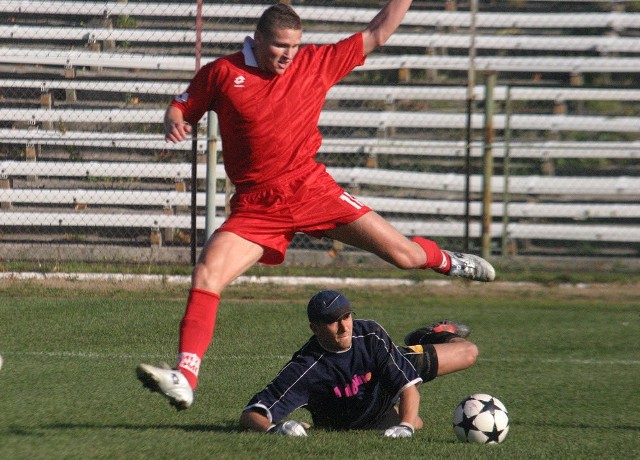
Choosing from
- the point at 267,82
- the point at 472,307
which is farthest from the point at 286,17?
the point at 472,307

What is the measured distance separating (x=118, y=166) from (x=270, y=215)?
406 inches

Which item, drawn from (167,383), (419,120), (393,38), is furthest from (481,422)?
(393,38)

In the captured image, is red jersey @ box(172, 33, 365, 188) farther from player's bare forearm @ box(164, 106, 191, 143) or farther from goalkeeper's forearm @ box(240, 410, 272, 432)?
goalkeeper's forearm @ box(240, 410, 272, 432)

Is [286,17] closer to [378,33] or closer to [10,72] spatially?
[378,33]

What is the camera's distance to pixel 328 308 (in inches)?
220

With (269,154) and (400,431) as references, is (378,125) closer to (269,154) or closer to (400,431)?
(269,154)

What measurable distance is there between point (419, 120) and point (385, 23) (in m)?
10.7

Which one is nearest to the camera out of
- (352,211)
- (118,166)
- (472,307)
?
(352,211)

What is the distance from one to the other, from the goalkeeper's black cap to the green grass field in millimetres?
624

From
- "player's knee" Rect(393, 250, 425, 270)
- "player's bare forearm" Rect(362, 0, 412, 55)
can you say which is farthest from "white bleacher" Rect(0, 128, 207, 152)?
"player's knee" Rect(393, 250, 425, 270)

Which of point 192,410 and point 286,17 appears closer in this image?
point 286,17

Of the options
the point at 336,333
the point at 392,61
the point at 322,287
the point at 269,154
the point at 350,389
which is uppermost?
the point at 392,61

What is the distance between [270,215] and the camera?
18.9 ft

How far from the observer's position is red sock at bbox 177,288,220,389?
17.2ft
